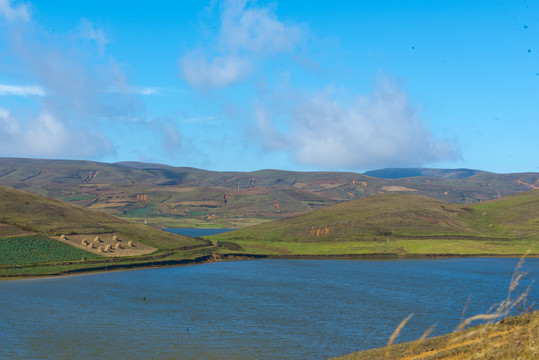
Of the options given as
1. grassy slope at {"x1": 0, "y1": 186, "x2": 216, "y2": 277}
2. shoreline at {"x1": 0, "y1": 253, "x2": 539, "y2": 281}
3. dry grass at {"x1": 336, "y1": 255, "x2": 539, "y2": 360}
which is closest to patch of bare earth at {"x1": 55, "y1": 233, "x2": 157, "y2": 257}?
grassy slope at {"x1": 0, "y1": 186, "x2": 216, "y2": 277}

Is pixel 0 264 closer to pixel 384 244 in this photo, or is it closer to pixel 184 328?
pixel 184 328

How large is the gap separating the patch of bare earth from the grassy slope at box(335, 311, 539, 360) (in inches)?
3643

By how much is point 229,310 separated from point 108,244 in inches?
2513

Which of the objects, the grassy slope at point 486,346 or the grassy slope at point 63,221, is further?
the grassy slope at point 63,221

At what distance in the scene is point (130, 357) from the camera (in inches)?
1806

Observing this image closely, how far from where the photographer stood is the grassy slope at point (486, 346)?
868 inches

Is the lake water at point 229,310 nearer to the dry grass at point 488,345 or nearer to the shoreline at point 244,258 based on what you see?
the dry grass at point 488,345

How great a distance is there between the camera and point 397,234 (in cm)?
17475

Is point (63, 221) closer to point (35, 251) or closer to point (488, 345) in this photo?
point (35, 251)

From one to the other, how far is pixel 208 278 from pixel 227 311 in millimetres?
34609

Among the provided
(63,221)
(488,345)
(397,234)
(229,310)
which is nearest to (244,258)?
(63,221)

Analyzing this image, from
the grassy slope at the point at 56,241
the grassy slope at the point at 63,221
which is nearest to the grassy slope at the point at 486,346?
the grassy slope at the point at 56,241

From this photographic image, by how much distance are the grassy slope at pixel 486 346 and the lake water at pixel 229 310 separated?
2727 mm

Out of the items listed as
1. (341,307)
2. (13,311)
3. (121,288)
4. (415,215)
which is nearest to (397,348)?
(341,307)
